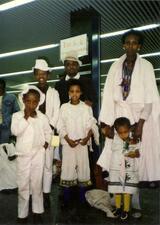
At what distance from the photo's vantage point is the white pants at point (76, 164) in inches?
136

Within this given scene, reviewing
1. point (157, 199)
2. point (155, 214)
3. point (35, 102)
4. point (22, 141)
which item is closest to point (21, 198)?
point (22, 141)

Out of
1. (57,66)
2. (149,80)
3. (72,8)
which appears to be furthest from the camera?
(57,66)

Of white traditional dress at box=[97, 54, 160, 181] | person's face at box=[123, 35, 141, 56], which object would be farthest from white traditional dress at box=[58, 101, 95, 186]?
person's face at box=[123, 35, 141, 56]

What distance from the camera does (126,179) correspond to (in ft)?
10.2

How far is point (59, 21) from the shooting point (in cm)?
699

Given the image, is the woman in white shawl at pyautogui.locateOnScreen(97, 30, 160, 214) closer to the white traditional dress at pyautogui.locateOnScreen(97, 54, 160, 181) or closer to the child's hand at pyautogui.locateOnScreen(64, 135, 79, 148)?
the white traditional dress at pyautogui.locateOnScreen(97, 54, 160, 181)

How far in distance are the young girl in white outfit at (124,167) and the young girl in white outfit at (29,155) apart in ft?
2.35

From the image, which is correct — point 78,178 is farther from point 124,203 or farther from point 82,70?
point 82,70

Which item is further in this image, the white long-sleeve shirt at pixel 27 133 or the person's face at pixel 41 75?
the person's face at pixel 41 75

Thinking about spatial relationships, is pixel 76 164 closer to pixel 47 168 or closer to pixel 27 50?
pixel 47 168

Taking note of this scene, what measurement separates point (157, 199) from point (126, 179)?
92 cm

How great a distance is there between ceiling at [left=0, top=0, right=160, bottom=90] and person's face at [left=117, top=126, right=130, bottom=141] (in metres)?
3.27

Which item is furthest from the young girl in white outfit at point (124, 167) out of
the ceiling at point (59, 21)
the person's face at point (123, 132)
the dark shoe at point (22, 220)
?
the ceiling at point (59, 21)

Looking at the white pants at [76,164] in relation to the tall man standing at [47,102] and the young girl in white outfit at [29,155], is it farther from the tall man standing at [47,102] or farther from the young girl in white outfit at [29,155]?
the young girl in white outfit at [29,155]
